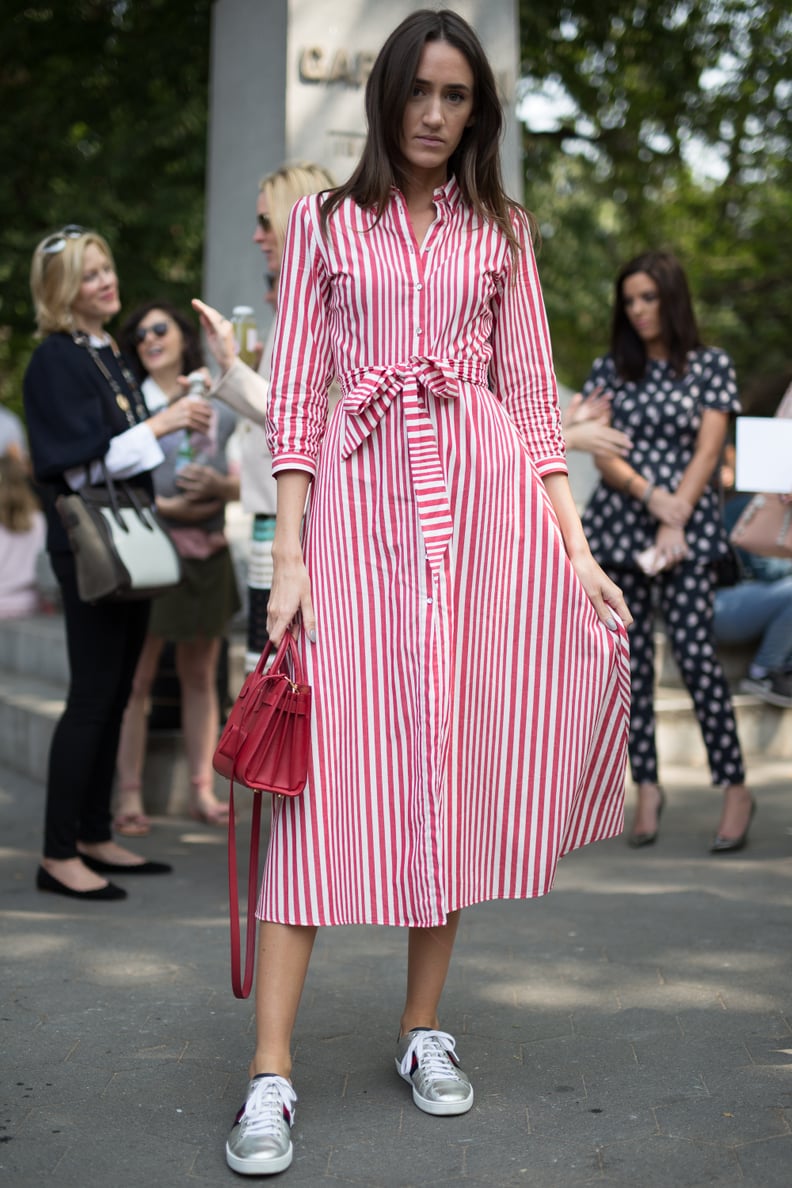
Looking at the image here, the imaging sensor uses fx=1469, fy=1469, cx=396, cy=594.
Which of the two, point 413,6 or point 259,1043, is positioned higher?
point 413,6

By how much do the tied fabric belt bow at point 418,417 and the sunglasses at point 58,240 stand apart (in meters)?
2.28

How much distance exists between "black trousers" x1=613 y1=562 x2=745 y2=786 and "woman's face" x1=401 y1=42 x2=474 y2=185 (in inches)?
114

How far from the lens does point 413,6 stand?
7543 millimetres

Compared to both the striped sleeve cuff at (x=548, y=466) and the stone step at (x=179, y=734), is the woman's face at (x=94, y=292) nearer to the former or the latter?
the stone step at (x=179, y=734)

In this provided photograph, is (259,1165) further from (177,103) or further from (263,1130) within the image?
(177,103)

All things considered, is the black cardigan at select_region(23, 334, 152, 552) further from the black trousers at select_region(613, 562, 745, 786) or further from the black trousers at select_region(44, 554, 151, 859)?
the black trousers at select_region(613, 562, 745, 786)

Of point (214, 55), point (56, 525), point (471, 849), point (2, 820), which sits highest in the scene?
point (214, 55)

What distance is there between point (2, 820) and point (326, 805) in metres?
3.54

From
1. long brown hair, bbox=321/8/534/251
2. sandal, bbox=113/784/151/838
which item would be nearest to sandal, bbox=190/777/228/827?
sandal, bbox=113/784/151/838

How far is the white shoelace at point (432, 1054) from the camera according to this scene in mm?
3141

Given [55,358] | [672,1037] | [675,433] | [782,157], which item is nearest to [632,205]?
[782,157]

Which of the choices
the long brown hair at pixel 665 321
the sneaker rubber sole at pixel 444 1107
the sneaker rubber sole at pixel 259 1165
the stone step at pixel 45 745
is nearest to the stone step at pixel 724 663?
the long brown hair at pixel 665 321

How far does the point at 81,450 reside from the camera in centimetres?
469

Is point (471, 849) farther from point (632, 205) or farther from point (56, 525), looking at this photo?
point (632, 205)
